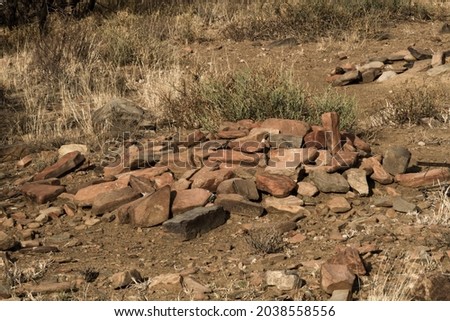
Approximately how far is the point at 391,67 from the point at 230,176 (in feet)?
16.6

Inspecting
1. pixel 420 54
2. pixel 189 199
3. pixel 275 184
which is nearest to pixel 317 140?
pixel 275 184

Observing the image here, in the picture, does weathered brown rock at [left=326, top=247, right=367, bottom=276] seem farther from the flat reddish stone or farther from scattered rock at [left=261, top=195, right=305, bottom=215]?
the flat reddish stone

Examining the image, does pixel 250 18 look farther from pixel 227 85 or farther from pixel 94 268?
pixel 94 268

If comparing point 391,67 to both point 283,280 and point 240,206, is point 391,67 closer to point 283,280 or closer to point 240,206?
point 240,206

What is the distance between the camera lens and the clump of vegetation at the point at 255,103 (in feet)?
23.6

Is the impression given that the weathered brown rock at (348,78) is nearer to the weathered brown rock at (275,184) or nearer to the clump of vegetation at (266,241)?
the weathered brown rock at (275,184)

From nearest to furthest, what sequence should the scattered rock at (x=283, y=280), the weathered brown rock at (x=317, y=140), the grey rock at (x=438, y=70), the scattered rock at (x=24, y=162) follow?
1. the scattered rock at (x=283, y=280)
2. the weathered brown rock at (x=317, y=140)
3. the scattered rock at (x=24, y=162)
4. the grey rock at (x=438, y=70)

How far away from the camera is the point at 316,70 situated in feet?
35.0

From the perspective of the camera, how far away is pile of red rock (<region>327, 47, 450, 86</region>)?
9680mm

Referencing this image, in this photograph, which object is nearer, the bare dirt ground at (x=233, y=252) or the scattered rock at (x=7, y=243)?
the bare dirt ground at (x=233, y=252)

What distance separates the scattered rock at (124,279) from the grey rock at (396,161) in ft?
8.25

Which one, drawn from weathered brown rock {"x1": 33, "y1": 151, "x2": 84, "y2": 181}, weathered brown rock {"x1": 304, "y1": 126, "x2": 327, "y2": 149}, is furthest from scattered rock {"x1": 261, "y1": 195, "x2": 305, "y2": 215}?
weathered brown rock {"x1": 33, "y1": 151, "x2": 84, "y2": 181}

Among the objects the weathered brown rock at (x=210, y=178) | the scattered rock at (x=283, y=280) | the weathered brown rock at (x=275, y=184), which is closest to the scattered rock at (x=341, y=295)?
the scattered rock at (x=283, y=280)

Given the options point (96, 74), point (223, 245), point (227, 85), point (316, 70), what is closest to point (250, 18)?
point (316, 70)
